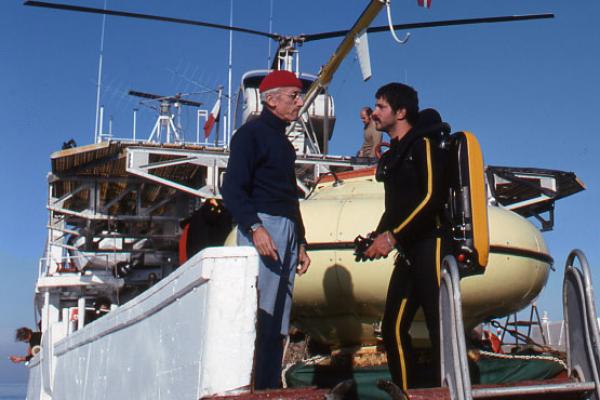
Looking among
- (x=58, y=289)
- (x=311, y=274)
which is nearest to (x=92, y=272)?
(x=58, y=289)

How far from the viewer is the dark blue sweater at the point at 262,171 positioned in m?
3.58

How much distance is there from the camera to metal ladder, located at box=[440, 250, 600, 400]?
2.55 meters

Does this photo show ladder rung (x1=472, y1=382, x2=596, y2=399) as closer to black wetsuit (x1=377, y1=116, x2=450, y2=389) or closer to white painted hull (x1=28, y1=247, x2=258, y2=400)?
black wetsuit (x1=377, y1=116, x2=450, y2=389)

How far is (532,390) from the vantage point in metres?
2.67

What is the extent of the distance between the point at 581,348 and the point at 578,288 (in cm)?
24

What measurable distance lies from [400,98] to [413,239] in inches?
29.4

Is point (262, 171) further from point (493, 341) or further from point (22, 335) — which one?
point (22, 335)

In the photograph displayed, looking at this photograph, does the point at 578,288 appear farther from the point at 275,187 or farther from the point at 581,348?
the point at 275,187

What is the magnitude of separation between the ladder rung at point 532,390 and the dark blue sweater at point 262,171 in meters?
1.36

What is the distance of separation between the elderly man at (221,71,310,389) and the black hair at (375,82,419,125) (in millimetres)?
430

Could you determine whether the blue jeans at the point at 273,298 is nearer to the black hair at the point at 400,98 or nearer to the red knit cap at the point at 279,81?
the red knit cap at the point at 279,81

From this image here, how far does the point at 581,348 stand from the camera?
294cm

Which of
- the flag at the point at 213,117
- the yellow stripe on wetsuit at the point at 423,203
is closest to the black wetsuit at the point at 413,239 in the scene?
the yellow stripe on wetsuit at the point at 423,203

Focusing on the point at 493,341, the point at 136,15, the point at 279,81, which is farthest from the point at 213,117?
the point at 279,81
